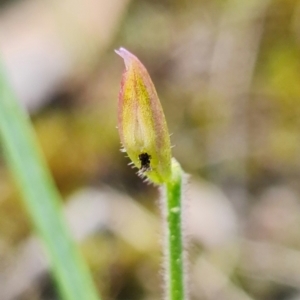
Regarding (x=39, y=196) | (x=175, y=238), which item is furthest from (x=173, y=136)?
(x=175, y=238)

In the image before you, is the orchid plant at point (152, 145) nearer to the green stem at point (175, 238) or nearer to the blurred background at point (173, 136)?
the green stem at point (175, 238)

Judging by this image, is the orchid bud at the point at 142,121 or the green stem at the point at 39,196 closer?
the orchid bud at the point at 142,121

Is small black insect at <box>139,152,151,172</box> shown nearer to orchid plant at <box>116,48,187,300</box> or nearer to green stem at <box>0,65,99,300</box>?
orchid plant at <box>116,48,187,300</box>

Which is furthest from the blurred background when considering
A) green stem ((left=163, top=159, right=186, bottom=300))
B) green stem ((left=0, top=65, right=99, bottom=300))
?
green stem ((left=163, top=159, right=186, bottom=300))

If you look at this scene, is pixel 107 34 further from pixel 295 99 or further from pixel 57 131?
pixel 295 99

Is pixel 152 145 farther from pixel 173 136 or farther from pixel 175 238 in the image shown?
pixel 173 136

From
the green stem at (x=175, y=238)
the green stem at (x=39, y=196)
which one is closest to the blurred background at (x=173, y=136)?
the green stem at (x=39, y=196)
